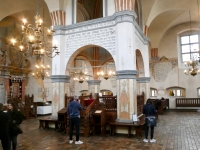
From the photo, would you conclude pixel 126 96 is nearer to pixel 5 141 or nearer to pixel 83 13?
pixel 5 141

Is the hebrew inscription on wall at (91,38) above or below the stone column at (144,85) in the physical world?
above

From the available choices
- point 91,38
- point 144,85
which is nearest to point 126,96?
point 91,38

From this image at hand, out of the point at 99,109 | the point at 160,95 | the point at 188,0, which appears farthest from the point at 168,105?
the point at 99,109

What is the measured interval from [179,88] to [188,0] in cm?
773

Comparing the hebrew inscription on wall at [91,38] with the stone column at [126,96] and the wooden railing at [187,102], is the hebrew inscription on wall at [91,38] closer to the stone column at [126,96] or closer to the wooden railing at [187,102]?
the stone column at [126,96]

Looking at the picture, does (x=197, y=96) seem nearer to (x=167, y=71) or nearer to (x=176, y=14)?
(x=167, y=71)

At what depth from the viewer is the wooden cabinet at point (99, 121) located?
26.0 feet

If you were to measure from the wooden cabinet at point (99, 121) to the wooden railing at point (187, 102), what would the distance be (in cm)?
1108

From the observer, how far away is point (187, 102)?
16.7m

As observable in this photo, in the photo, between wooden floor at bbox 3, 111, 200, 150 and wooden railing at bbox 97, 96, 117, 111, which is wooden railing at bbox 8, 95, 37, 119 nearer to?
wooden floor at bbox 3, 111, 200, 150

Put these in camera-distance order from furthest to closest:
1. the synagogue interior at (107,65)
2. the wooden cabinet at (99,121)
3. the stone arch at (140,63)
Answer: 1. the stone arch at (140,63)
2. the wooden cabinet at (99,121)
3. the synagogue interior at (107,65)

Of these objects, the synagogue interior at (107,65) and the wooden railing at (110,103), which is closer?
the synagogue interior at (107,65)

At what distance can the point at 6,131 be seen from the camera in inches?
178

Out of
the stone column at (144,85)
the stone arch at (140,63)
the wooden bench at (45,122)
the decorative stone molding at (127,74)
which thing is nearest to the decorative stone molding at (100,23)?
the stone arch at (140,63)
